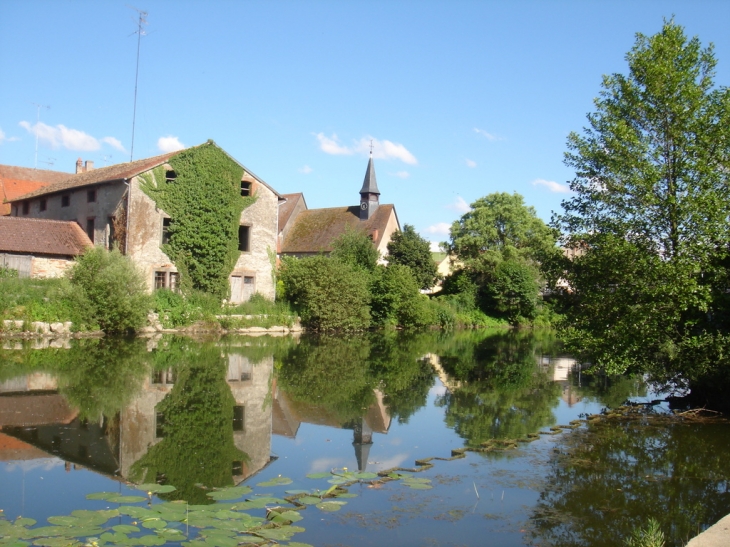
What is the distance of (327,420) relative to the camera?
Answer: 1378 cm

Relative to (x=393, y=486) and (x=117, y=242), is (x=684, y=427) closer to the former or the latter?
(x=393, y=486)

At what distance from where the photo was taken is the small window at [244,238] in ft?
122

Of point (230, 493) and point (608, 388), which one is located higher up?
point (608, 388)

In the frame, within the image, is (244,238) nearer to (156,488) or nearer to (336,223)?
(336,223)

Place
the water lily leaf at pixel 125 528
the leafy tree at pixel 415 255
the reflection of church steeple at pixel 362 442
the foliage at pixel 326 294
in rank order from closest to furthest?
the water lily leaf at pixel 125 528 → the reflection of church steeple at pixel 362 442 → the foliage at pixel 326 294 → the leafy tree at pixel 415 255

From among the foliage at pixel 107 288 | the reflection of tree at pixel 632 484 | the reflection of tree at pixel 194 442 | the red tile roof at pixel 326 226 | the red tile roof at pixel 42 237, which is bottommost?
the reflection of tree at pixel 632 484

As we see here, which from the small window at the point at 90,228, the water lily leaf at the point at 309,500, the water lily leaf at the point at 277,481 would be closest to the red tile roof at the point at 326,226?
the small window at the point at 90,228

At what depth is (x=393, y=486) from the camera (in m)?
9.15

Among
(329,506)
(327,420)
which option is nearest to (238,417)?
(327,420)

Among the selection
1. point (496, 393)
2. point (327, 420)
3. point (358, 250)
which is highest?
point (358, 250)

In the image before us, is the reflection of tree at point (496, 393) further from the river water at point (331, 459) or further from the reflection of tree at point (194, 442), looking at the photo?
the reflection of tree at point (194, 442)

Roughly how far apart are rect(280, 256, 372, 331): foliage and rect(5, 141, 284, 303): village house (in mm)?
1997

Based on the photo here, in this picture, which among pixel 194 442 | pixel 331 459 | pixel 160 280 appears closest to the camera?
pixel 331 459

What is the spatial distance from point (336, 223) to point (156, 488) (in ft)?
156
